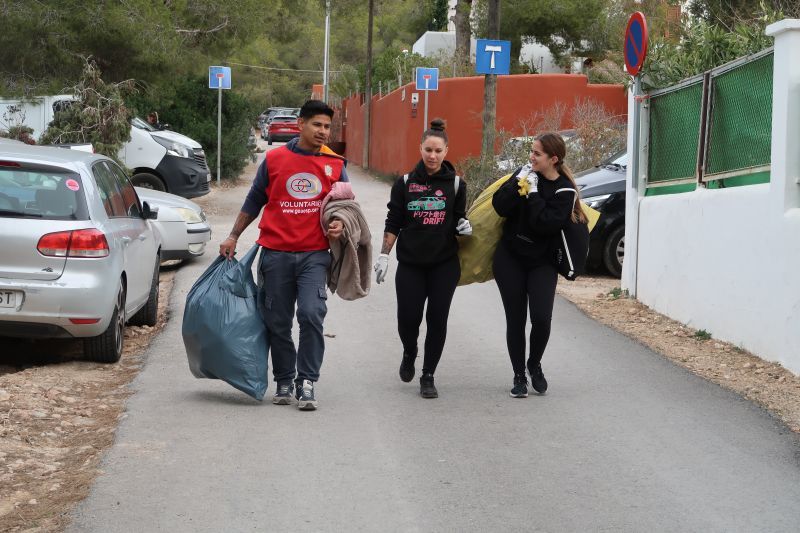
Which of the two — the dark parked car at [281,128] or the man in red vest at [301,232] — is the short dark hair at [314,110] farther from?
the dark parked car at [281,128]

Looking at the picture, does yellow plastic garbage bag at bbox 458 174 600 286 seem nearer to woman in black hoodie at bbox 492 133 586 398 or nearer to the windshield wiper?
woman in black hoodie at bbox 492 133 586 398

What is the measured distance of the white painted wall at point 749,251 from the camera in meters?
8.16

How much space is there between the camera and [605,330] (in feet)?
33.6

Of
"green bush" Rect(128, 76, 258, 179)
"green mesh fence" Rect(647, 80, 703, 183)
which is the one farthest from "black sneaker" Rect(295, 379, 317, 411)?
"green bush" Rect(128, 76, 258, 179)

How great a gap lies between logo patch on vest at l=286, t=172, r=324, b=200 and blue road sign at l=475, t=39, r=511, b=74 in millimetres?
11884

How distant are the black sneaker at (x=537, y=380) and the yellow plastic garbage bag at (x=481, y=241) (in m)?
0.69

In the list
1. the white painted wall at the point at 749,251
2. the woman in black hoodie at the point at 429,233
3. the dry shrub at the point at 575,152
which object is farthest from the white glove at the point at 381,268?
the dry shrub at the point at 575,152

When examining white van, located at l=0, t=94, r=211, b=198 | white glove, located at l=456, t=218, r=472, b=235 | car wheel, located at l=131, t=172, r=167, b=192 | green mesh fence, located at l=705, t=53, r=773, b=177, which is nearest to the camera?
white glove, located at l=456, t=218, r=472, b=235

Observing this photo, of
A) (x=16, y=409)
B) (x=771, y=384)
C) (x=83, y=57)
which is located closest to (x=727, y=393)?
(x=771, y=384)

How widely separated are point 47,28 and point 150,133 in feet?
8.60

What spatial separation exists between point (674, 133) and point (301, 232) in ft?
18.8

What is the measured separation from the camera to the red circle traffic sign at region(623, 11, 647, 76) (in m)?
11.0

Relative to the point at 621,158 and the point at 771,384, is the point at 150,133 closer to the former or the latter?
the point at 621,158

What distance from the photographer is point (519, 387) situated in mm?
7422
